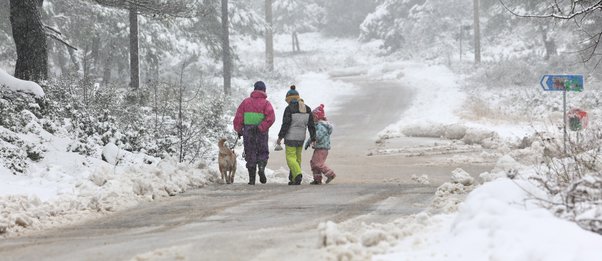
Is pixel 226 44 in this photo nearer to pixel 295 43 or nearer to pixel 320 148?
pixel 320 148

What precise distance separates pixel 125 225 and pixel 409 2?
54.0 meters

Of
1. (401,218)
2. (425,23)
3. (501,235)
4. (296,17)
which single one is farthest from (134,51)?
(296,17)

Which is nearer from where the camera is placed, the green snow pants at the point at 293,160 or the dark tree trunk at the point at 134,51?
the green snow pants at the point at 293,160

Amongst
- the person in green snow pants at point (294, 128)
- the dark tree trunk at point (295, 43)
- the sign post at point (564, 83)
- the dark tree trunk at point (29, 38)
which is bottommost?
the person in green snow pants at point (294, 128)

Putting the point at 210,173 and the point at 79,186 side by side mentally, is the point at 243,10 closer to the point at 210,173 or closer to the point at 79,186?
the point at 210,173

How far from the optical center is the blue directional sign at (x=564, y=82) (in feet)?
40.1

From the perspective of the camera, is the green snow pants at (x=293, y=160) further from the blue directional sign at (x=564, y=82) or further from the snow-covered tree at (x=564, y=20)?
the snow-covered tree at (x=564, y=20)

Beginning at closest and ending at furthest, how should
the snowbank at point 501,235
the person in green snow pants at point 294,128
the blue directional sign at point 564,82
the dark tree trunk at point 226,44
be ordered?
the snowbank at point 501,235 → the person in green snow pants at point 294,128 → the blue directional sign at point 564,82 → the dark tree trunk at point 226,44

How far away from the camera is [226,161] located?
1052 cm

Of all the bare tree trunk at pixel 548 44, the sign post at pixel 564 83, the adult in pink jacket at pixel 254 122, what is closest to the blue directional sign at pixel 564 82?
the sign post at pixel 564 83

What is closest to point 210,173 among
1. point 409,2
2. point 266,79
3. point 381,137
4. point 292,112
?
point 292,112

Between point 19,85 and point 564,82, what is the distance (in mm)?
9638

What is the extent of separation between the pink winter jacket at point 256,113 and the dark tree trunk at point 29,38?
12.4ft

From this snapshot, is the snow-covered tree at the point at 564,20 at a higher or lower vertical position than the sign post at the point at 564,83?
higher
